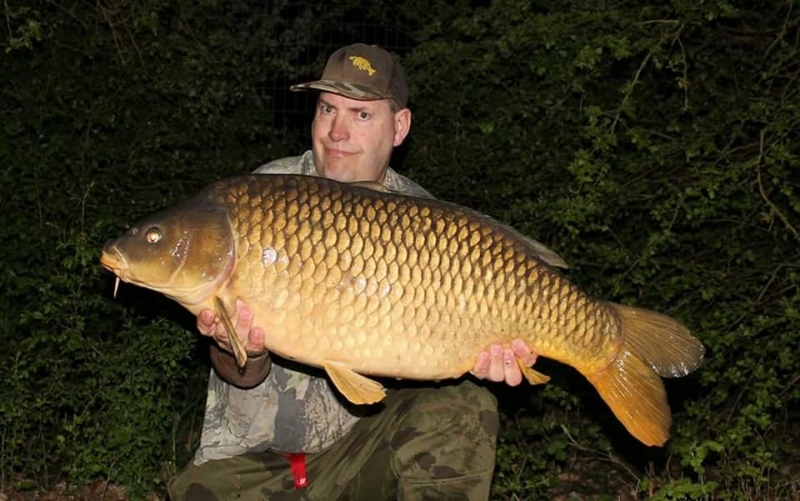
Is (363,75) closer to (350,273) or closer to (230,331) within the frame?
(350,273)

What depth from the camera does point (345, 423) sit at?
292 centimetres

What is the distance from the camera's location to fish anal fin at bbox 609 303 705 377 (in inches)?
103

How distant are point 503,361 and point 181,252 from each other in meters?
0.72

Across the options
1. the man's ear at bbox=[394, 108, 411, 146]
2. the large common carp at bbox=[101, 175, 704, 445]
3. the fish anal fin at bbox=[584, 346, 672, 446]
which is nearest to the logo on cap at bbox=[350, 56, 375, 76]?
the man's ear at bbox=[394, 108, 411, 146]

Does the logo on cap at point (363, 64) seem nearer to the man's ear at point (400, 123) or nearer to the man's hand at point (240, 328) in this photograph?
the man's ear at point (400, 123)

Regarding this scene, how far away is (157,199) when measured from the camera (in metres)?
3.98

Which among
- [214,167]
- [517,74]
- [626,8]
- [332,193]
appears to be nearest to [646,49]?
[626,8]

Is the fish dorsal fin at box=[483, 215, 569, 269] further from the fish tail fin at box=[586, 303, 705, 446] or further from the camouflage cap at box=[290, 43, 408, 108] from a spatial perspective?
the camouflage cap at box=[290, 43, 408, 108]

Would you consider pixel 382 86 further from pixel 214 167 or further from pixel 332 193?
pixel 214 167

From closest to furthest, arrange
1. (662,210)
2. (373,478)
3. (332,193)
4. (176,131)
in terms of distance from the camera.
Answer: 1. (332,193)
2. (373,478)
3. (662,210)
4. (176,131)

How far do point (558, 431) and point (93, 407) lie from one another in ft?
4.98

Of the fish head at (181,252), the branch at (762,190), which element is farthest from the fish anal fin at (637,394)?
the branch at (762,190)

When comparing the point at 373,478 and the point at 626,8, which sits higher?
the point at 626,8

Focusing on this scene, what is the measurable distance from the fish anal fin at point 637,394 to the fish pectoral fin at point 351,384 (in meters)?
0.50
